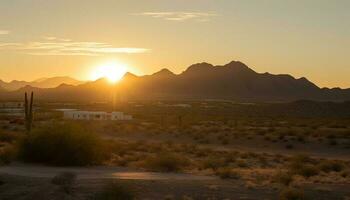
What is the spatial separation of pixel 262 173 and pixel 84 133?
9.23m

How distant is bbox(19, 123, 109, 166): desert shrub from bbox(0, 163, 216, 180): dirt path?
4.41 feet

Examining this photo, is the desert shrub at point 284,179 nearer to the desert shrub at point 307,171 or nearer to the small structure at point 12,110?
the desert shrub at point 307,171

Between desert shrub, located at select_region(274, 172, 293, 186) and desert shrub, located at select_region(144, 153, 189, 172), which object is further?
desert shrub, located at select_region(144, 153, 189, 172)

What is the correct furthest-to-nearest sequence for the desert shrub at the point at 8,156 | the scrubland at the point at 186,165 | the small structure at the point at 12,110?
the small structure at the point at 12,110, the desert shrub at the point at 8,156, the scrubland at the point at 186,165

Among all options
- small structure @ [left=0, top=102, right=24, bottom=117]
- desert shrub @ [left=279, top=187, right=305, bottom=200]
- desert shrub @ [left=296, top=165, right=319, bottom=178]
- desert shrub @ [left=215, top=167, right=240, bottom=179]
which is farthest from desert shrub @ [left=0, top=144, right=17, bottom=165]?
small structure @ [left=0, top=102, right=24, bottom=117]

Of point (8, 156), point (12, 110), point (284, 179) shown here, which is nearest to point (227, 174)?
point (284, 179)

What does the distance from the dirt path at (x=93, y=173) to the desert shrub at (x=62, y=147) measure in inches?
52.9

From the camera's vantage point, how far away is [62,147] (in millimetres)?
31969

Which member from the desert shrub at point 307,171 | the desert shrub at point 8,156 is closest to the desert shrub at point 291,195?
the desert shrub at point 307,171

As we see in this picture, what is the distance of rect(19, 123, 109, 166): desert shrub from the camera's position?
31.9m

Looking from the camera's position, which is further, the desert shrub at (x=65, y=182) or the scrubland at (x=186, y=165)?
the scrubland at (x=186, y=165)

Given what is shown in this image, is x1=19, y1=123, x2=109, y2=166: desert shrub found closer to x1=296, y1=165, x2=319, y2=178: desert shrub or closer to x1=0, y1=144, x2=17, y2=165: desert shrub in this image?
x1=0, y1=144, x2=17, y2=165: desert shrub

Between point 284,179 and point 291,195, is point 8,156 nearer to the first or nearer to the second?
point 284,179

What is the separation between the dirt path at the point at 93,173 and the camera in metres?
26.2
